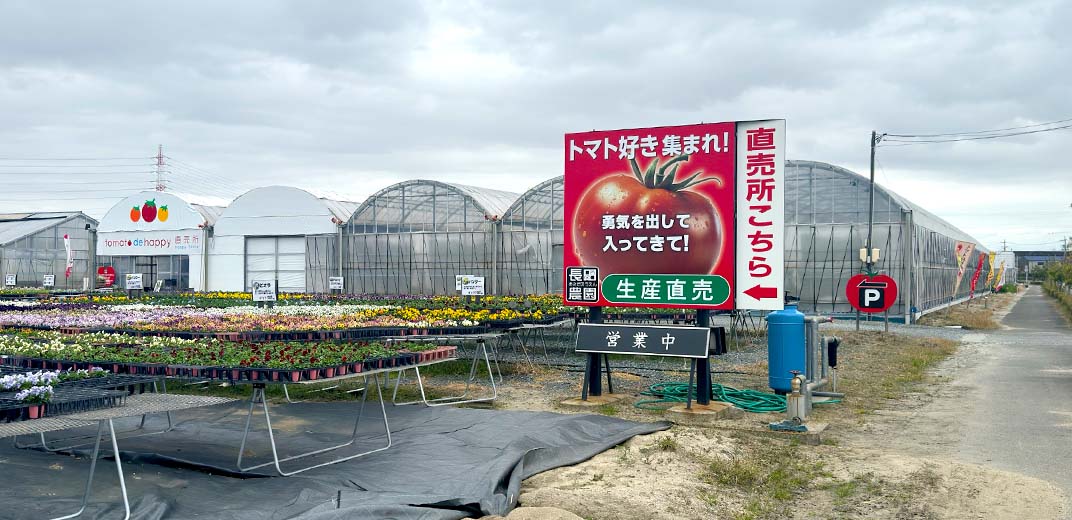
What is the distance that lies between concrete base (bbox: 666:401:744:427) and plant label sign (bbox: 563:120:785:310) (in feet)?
3.73

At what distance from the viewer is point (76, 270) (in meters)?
38.7

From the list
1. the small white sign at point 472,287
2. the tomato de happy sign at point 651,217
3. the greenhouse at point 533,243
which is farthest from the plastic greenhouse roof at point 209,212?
the tomato de happy sign at point 651,217

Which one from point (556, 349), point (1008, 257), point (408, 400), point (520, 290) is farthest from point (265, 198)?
point (1008, 257)

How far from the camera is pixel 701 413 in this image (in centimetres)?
907

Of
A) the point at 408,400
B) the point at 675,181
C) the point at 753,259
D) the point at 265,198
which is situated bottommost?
the point at 408,400

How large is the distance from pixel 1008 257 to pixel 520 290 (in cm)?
7803

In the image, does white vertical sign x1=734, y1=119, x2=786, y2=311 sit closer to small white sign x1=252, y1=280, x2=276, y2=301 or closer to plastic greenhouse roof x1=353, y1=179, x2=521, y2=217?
small white sign x1=252, y1=280, x2=276, y2=301

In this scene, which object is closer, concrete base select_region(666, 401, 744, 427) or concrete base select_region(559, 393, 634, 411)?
concrete base select_region(666, 401, 744, 427)

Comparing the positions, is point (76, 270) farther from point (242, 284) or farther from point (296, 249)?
point (296, 249)

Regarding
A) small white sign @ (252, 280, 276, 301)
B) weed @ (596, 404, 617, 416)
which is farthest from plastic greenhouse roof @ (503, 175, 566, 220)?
weed @ (596, 404, 617, 416)

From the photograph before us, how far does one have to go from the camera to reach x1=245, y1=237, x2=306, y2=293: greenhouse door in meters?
30.8

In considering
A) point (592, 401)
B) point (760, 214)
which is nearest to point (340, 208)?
point (592, 401)

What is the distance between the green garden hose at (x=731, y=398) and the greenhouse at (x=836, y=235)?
14.2 m

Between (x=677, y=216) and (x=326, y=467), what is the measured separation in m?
4.83
